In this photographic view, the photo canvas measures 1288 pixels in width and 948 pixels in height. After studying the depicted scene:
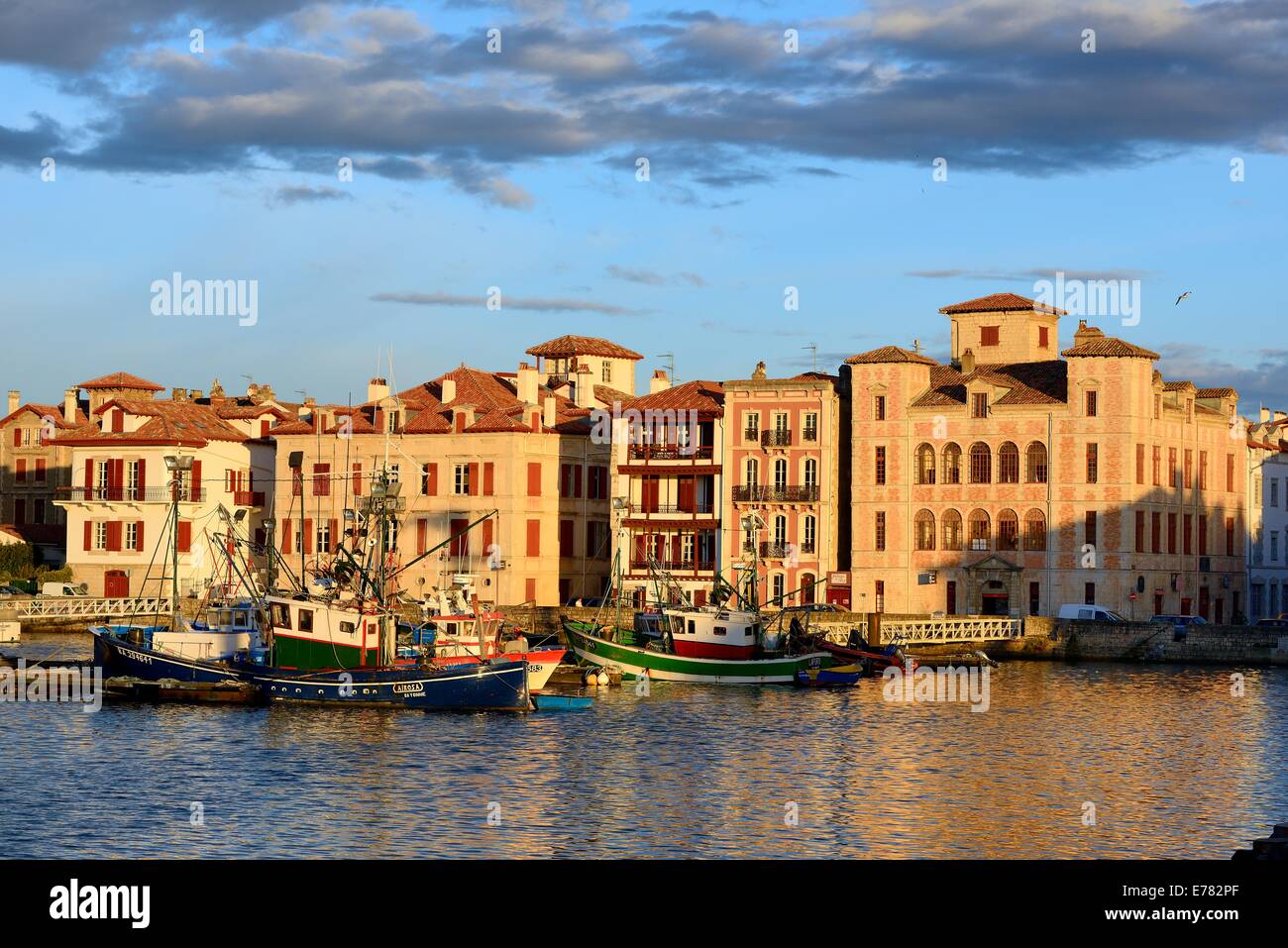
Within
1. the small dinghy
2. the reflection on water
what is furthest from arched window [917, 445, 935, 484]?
the reflection on water

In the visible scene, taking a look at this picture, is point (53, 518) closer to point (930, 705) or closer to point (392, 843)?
point (930, 705)

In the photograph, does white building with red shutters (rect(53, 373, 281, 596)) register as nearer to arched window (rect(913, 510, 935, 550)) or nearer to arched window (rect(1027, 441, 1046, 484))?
arched window (rect(913, 510, 935, 550))

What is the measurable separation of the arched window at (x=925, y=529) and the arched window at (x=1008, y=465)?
163 inches

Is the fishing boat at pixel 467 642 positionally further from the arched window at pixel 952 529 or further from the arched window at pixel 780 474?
the arched window at pixel 952 529

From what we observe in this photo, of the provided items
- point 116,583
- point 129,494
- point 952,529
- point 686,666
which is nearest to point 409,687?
point 686,666

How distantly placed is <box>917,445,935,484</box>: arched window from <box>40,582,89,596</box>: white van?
152 feet

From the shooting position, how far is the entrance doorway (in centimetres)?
10831

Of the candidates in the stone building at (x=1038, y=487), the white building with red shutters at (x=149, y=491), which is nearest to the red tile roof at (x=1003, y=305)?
the stone building at (x=1038, y=487)

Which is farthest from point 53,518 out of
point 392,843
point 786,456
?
point 392,843

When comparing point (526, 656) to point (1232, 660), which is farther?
point (1232, 660)

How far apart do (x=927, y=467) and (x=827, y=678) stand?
22.9 metres

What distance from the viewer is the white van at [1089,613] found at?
306 feet

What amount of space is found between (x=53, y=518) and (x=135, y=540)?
16.3 meters
